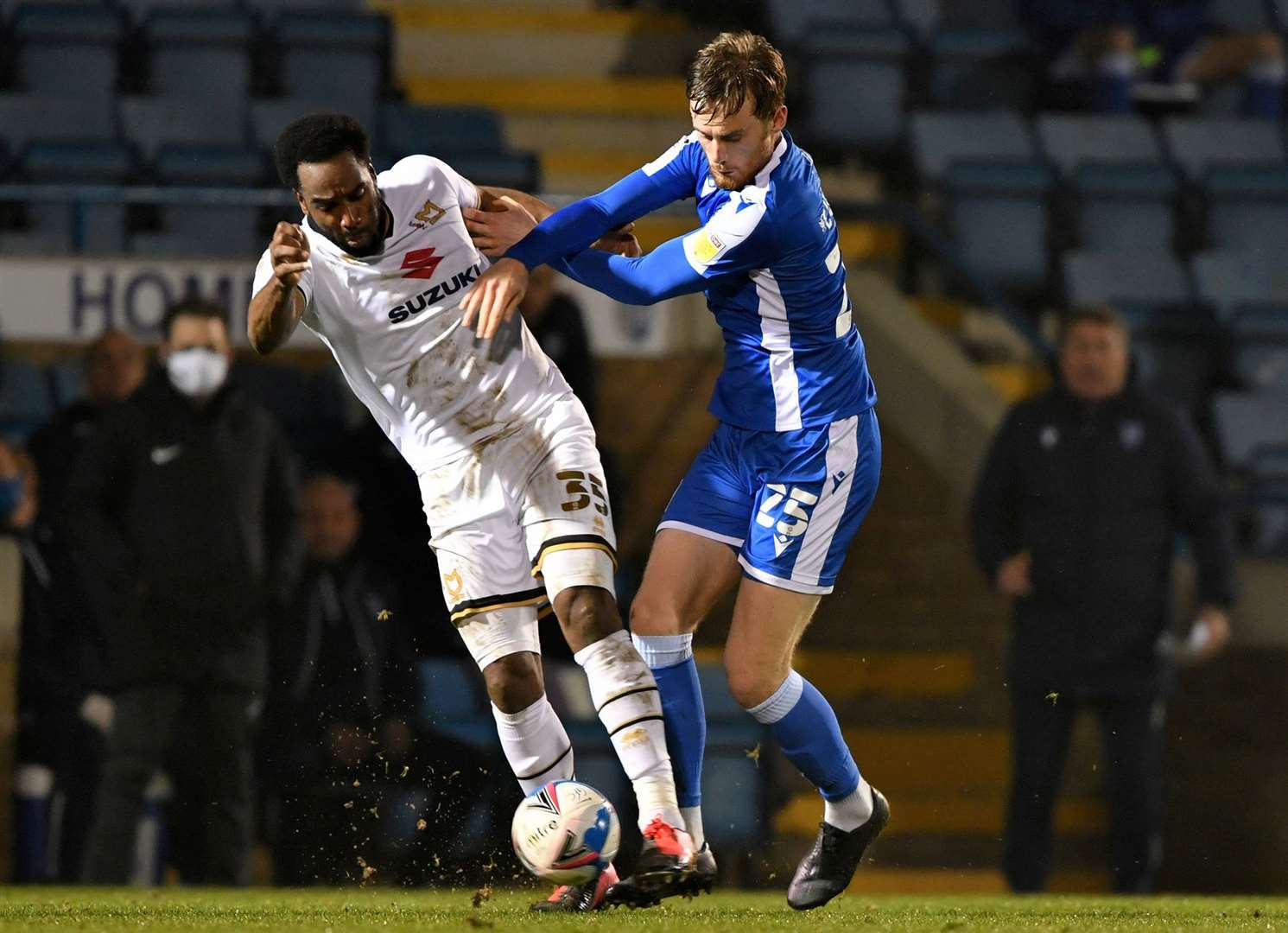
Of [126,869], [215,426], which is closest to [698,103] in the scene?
[215,426]

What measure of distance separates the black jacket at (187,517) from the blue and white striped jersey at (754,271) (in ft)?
8.85

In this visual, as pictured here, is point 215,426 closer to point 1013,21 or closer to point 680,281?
point 680,281

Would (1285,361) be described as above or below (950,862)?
above

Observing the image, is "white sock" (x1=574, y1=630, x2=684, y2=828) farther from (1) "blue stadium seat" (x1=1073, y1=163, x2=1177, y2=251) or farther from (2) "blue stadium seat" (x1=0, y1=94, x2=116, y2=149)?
(1) "blue stadium seat" (x1=1073, y1=163, x2=1177, y2=251)

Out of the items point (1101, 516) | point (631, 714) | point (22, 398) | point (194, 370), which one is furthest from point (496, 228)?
point (22, 398)

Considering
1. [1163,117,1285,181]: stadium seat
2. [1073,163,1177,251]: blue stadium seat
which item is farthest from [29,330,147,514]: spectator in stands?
[1163,117,1285,181]: stadium seat

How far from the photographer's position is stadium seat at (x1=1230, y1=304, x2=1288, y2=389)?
34.4 ft

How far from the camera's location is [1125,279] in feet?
35.7

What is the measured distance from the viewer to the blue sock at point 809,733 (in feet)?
18.7

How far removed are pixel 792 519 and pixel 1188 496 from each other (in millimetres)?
2976

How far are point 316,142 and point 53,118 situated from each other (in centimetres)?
583

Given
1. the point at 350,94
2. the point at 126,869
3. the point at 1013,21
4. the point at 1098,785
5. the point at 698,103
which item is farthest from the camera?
the point at 1013,21

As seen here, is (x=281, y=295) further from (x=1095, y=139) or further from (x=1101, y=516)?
(x=1095, y=139)

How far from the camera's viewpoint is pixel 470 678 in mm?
8258
